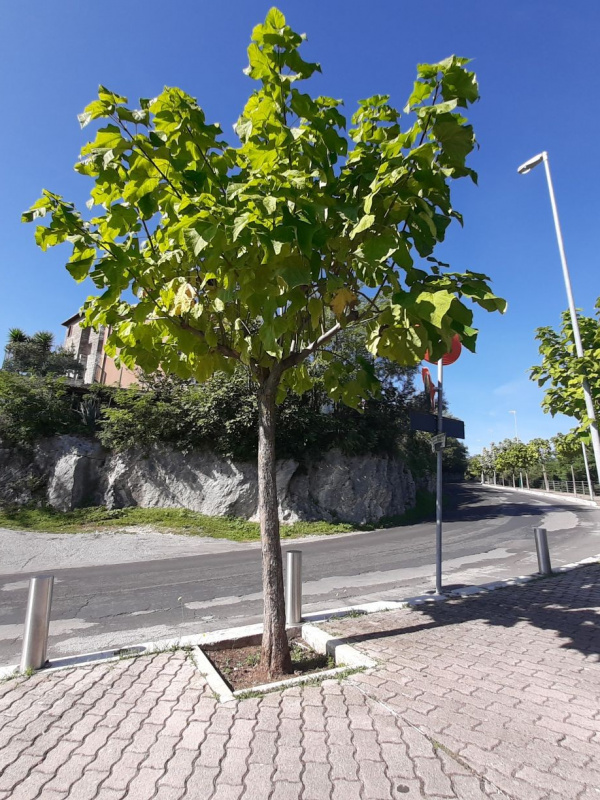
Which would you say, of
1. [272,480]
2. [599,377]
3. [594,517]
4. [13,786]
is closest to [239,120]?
[272,480]

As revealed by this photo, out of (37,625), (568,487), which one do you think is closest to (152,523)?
(37,625)

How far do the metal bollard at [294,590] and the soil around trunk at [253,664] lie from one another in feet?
1.34

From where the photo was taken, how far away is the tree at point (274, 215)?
8.45 ft

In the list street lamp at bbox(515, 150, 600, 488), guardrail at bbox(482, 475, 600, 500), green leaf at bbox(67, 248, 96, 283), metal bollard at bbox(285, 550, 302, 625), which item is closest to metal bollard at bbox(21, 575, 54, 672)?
metal bollard at bbox(285, 550, 302, 625)

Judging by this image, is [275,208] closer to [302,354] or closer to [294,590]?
[302,354]

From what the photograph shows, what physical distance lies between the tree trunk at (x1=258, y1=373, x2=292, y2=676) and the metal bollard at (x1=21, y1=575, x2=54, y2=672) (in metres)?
2.01

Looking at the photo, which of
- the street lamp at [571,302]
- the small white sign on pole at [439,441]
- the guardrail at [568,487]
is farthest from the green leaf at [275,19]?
the guardrail at [568,487]

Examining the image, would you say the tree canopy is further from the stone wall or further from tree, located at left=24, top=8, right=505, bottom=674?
the stone wall

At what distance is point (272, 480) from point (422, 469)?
86.1 ft

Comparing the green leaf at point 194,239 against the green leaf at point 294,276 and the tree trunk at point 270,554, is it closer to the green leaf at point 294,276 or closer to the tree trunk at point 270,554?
the green leaf at point 294,276

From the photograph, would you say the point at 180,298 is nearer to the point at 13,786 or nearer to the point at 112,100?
the point at 112,100

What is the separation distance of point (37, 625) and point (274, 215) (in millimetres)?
4057

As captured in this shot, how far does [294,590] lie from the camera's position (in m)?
4.87

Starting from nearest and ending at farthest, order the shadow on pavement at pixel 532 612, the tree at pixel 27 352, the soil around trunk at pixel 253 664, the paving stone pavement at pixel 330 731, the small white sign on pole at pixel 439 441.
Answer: the paving stone pavement at pixel 330 731
the soil around trunk at pixel 253 664
the shadow on pavement at pixel 532 612
the small white sign on pole at pixel 439 441
the tree at pixel 27 352
